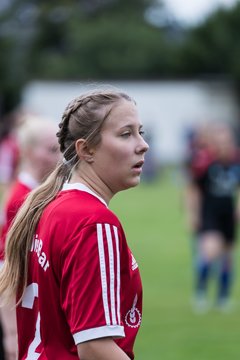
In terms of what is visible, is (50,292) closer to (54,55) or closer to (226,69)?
(226,69)

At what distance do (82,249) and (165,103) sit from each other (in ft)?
151

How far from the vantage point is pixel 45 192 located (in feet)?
9.95

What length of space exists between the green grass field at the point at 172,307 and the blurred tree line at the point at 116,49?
30893 mm

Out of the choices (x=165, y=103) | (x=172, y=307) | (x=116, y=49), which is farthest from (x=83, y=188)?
(x=116, y=49)

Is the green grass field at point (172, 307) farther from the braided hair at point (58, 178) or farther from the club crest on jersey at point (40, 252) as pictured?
the club crest on jersey at point (40, 252)

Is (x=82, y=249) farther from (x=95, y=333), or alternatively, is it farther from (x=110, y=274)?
(x=95, y=333)

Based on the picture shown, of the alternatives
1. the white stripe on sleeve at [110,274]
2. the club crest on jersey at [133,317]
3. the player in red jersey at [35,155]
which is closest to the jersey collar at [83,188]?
the white stripe on sleeve at [110,274]

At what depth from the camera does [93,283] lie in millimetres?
2621

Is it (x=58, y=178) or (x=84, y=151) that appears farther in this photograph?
(x=58, y=178)

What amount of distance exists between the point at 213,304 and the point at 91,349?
7010 mm

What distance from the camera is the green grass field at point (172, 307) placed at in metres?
7.29

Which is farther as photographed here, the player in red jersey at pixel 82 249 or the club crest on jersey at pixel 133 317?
the club crest on jersey at pixel 133 317

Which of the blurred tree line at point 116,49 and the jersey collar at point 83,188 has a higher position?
the blurred tree line at point 116,49

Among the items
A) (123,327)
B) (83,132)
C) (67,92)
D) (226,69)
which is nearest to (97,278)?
(123,327)
